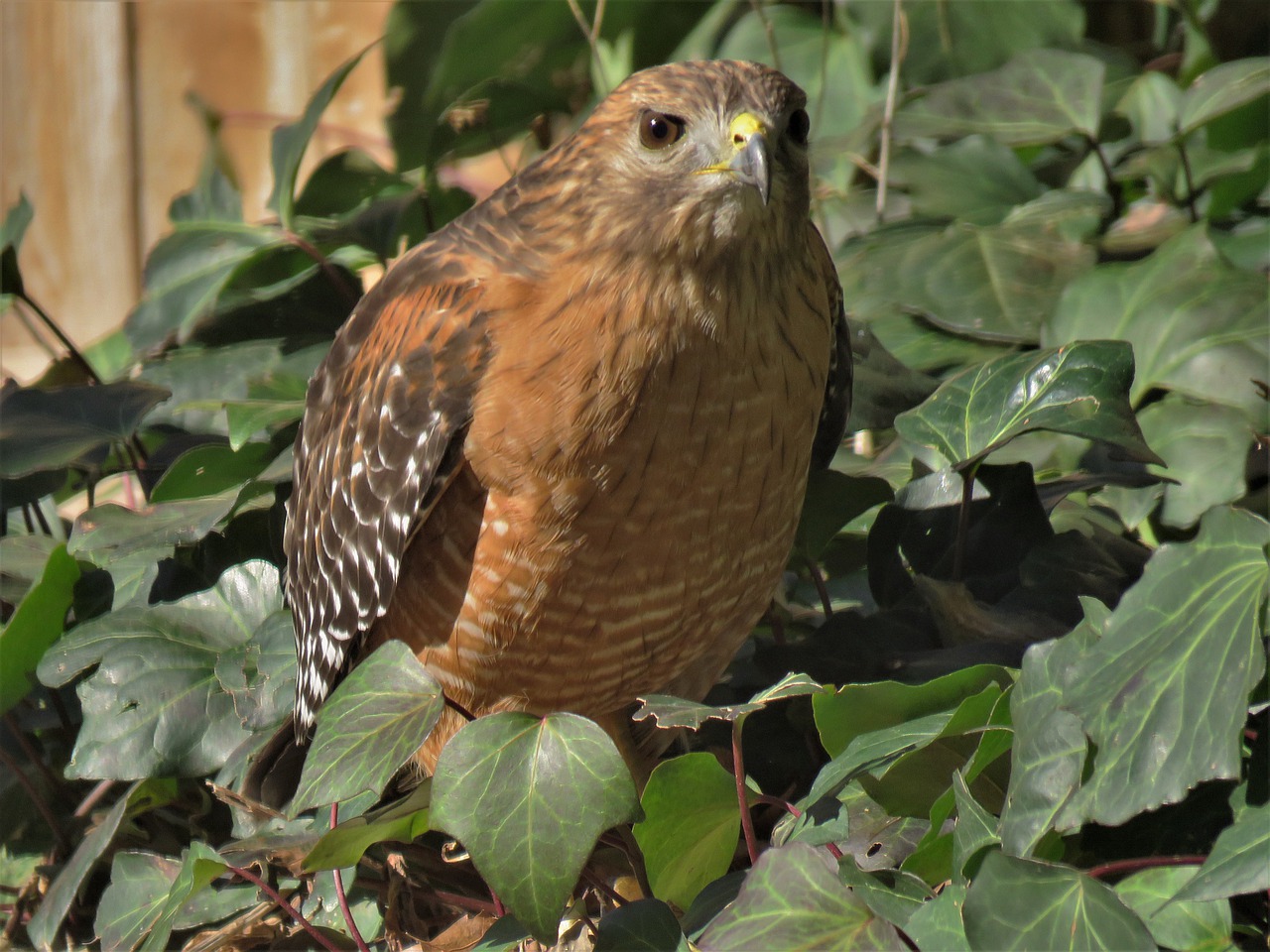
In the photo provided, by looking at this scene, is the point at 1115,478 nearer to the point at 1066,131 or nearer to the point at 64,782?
the point at 1066,131

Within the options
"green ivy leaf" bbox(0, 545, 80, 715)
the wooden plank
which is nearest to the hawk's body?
"green ivy leaf" bbox(0, 545, 80, 715)

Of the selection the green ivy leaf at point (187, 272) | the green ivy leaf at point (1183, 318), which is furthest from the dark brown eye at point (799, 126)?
the green ivy leaf at point (187, 272)

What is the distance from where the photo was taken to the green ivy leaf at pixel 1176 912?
1550 millimetres

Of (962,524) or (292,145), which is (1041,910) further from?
(292,145)

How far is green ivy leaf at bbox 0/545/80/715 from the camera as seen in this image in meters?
2.39

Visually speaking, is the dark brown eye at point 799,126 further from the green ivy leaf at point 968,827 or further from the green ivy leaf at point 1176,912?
the green ivy leaf at point 1176,912

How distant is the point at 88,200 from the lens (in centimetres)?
506

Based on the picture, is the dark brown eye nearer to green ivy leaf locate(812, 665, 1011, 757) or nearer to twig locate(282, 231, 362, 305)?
green ivy leaf locate(812, 665, 1011, 757)

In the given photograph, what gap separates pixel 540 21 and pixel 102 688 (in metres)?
2.39

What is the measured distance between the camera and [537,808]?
162 centimetres

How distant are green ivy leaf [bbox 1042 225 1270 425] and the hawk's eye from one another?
3.12ft

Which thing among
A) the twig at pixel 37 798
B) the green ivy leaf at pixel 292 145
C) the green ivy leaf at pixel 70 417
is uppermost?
the green ivy leaf at pixel 292 145

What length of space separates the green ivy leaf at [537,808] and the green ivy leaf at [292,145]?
1817 mm

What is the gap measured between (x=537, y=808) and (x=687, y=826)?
0.83ft
